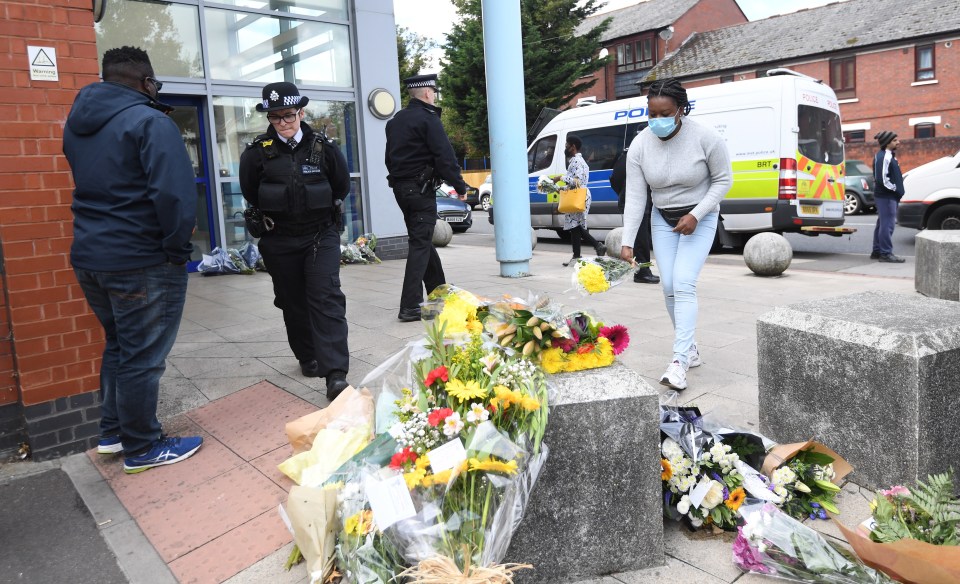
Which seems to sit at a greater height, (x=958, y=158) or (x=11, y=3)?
(x=11, y=3)

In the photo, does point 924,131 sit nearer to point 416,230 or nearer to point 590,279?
point 416,230

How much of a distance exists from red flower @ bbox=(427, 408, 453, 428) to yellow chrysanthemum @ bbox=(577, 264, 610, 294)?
1.12 metres

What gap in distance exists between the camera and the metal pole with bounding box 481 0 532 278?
333 inches

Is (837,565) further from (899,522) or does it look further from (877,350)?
(877,350)

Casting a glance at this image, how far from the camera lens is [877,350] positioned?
2.99 m

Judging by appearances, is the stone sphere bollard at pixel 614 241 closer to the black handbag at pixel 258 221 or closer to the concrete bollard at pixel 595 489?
the black handbag at pixel 258 221

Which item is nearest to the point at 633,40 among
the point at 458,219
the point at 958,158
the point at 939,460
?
the point at 458,219

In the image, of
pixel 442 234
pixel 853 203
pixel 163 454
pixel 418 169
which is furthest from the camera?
pixel 853 203

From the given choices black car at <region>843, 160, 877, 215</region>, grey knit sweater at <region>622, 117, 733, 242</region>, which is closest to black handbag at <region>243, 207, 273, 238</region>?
grey knit sweater at <region>622, 117, 733, 242</region>

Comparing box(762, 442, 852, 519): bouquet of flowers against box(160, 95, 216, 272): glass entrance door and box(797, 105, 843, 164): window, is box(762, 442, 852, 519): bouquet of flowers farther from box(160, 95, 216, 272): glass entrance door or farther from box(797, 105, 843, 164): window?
box(797, 105, 843, 164): window

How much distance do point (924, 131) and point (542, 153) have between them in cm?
2417

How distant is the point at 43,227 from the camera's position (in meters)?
3.77

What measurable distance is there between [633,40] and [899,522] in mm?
44881

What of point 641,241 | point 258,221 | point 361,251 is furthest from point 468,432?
point 361,251
